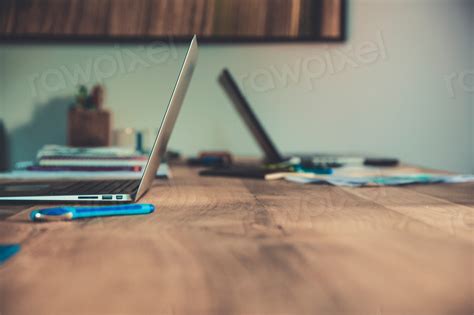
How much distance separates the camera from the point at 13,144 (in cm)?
194

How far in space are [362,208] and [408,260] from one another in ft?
0.87

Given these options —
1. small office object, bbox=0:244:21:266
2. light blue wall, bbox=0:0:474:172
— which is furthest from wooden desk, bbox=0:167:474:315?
light blue wall, bbox=0:0:474:172

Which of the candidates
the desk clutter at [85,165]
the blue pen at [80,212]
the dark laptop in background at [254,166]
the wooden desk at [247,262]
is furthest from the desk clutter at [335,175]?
the blue pen at [80,212]

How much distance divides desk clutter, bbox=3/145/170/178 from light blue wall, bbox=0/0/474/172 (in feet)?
2.37

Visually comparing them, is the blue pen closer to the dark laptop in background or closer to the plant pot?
the dark laptop in background

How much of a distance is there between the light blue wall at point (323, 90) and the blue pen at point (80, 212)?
142 centimetres

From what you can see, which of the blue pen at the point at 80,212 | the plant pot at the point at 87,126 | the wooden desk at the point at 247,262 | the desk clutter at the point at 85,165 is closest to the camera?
the wooden desk at the point at 247,262

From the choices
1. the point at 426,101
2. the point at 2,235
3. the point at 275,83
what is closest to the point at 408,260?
the point at 2,235

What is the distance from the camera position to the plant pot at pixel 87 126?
171 centimetres

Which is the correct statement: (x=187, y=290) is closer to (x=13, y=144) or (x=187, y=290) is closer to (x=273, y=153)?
(x=273, y=153)

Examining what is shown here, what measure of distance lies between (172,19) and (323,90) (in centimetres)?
80

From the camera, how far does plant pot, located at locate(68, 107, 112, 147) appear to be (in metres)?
1.71

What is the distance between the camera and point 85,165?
118 cm

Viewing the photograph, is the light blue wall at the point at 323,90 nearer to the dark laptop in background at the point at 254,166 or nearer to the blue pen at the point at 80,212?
the dark laptop in background at the point at 254,166
